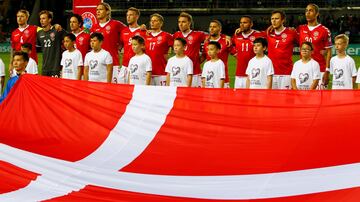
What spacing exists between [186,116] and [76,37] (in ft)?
16.2

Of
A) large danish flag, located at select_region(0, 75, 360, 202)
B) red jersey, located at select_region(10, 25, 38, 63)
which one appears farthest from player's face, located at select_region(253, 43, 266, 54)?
red jersey, located at select_region(10, 25, 38, 63)

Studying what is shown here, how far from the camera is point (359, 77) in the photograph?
329 inches

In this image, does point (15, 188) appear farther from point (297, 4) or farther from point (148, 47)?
point (297, 4)

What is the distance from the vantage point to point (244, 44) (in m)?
9.50

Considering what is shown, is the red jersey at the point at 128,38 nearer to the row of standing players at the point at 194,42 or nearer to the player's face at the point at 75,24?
the row of standing players at the point at 194,42

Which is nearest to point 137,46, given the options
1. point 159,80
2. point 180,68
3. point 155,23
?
point 155,23

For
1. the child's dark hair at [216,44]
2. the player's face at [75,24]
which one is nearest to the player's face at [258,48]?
the child's dark hair at [216,44]

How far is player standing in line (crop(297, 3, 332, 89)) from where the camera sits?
9148 mm

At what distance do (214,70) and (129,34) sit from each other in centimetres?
172

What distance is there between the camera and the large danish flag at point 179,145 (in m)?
5.13

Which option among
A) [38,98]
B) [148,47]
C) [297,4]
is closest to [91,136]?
[38,98]

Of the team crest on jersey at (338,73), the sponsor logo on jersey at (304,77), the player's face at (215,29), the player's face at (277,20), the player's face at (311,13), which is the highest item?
the player's face at (311,13)

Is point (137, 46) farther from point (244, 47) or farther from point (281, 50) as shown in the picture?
point (281, 50)

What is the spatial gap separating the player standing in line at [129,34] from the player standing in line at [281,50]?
1.97 metres
